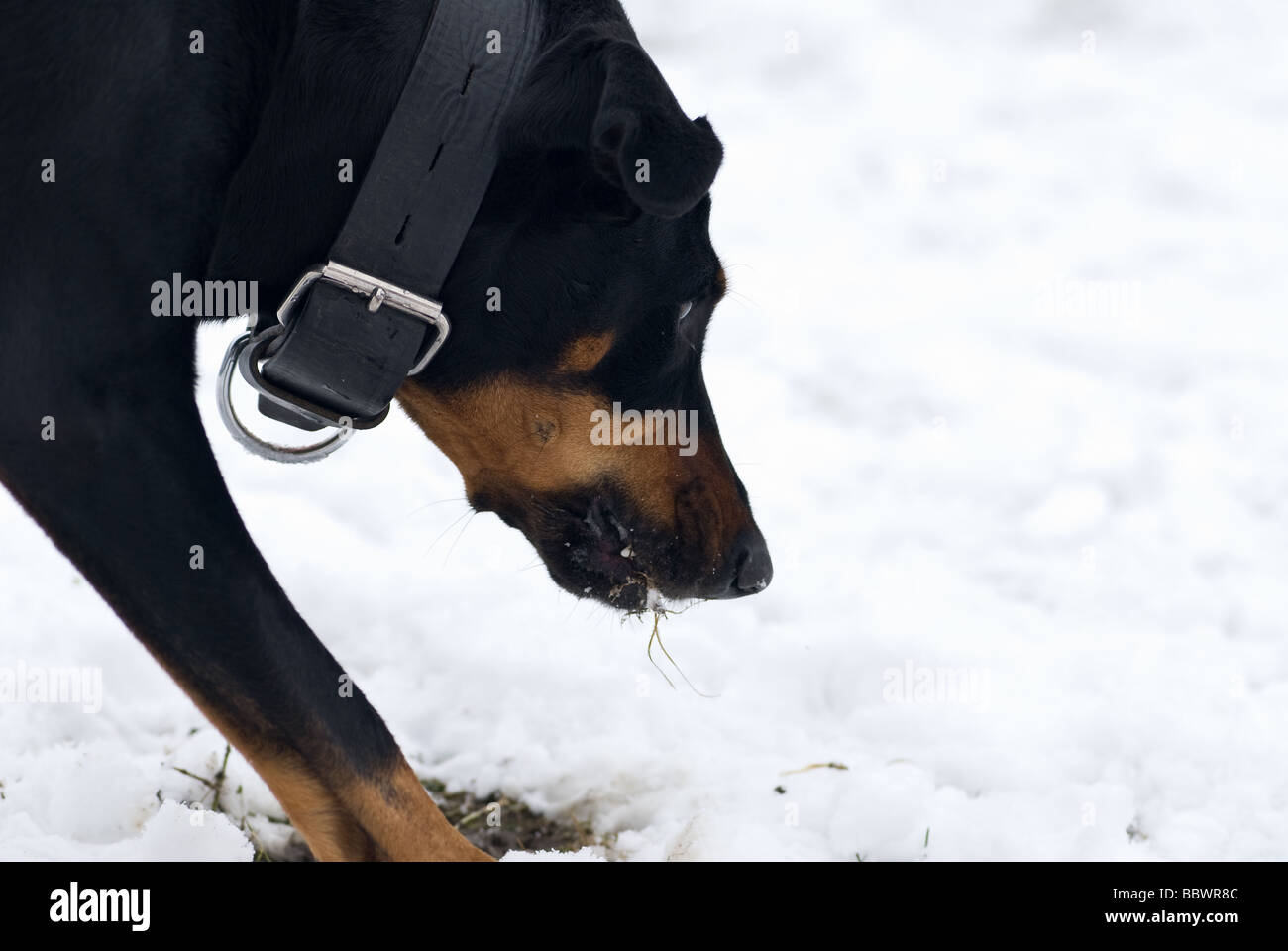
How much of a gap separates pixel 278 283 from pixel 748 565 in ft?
3.56

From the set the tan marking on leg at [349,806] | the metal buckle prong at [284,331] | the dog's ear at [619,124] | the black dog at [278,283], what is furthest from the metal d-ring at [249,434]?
the dog's ear at [619,124]

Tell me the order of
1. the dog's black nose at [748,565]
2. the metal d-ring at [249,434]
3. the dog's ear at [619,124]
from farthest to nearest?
the dog's black nose at [748,565] < the metal d-ring at [249,434] < the dog's ear at [619,124]

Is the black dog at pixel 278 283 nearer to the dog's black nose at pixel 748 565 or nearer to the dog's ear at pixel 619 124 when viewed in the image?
the dog's ear at pixel 619 124

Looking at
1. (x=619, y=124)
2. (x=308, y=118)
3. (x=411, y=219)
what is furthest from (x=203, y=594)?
(x=619, y=124)

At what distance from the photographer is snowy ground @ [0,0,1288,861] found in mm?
3133

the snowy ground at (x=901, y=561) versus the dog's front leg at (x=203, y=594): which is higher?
the dog's front leg at (x=203, y=594)

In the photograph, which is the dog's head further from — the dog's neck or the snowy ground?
the snowy ground

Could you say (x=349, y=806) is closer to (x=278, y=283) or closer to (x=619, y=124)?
(x=278, y=283)

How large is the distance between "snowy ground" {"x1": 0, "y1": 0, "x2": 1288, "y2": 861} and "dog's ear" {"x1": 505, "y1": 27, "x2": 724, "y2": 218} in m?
Answer: 1.48

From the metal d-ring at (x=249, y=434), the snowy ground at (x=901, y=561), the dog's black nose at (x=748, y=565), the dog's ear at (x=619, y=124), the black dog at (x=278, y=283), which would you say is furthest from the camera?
the snowy ground at (x=901, y=561)

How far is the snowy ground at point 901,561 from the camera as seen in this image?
10.3 feet

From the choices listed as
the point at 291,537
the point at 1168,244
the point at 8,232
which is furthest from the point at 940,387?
the point at 8,232

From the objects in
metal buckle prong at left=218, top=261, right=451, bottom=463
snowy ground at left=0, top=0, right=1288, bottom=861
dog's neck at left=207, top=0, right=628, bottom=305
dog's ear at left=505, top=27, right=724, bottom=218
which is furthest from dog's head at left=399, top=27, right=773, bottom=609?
snowy ground at left=0, top=0, right=1288, bottom=861

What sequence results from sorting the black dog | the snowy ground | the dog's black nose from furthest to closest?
the snowy ground → the dog's black nose → the black dog
